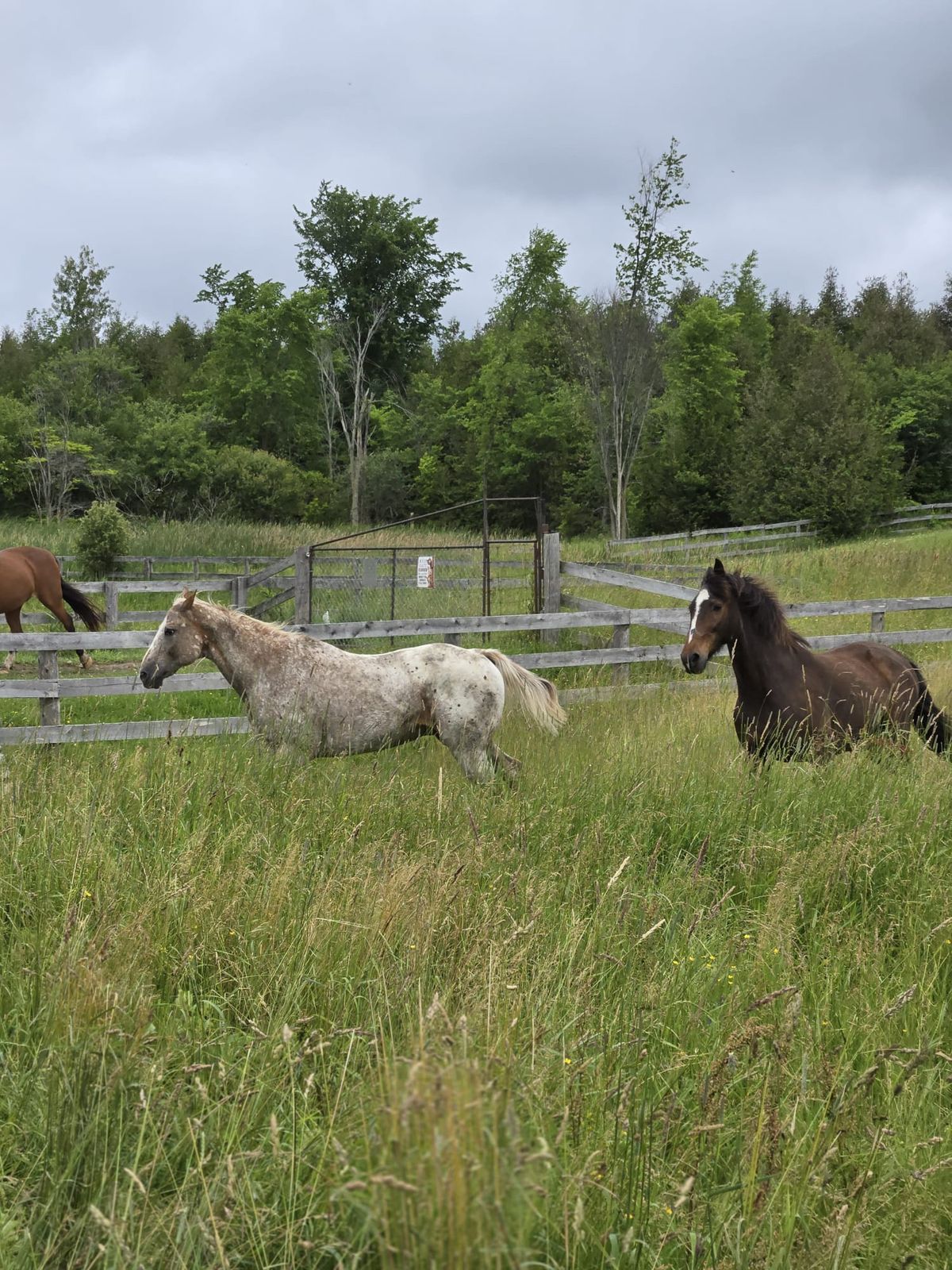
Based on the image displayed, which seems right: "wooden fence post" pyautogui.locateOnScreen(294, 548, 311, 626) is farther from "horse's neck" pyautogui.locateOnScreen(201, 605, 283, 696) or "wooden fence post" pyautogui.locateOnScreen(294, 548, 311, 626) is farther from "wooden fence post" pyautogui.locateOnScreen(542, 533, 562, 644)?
"horse's neck" pyautogui.locateOnScreen(201, 605, 283, 696)

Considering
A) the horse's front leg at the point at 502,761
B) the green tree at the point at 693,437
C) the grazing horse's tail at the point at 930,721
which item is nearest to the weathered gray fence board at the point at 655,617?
the grazing horse's tail at the point at 930,721

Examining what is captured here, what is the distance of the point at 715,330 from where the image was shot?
4244cm

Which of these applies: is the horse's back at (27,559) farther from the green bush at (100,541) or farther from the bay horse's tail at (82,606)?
the green bush at (100,541)

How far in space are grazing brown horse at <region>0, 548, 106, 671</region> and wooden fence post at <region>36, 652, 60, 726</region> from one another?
237 inches

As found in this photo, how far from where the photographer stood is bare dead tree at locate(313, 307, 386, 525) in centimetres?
4775

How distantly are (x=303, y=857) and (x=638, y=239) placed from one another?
37.9 meters

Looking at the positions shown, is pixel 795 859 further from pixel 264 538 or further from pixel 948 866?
pixel 264 538

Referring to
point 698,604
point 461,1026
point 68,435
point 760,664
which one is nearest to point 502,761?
point 698,604

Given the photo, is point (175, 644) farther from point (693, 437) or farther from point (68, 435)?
point (693, 437)

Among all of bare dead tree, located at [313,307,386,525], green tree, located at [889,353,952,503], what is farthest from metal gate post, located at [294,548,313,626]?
green tree, located at [889,353,952,503]

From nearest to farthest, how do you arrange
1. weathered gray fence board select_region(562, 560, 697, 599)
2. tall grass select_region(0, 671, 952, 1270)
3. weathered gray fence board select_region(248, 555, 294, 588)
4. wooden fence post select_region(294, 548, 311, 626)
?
tall grass select_region(0, 671, 952, 1270) → weathered gray fence board select_region(562, 560, 697, 599) → wooden fence post select_region(294, 548, 311, 626) → weathered gray fence board select_region(248, 555, 294, 588)

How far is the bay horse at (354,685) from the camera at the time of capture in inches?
251

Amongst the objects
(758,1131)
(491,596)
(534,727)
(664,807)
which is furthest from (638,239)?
(758,1131)

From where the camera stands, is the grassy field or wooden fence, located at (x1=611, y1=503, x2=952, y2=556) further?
wooden fence, located at (x1=611, y1=503, x2=952, y2=556)
